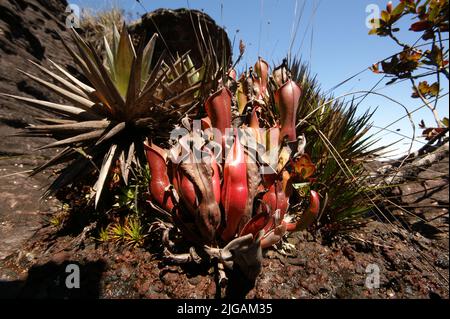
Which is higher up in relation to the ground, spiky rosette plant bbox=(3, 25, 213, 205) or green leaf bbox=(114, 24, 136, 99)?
green leaf bbox=(114, 24, 136, 99)

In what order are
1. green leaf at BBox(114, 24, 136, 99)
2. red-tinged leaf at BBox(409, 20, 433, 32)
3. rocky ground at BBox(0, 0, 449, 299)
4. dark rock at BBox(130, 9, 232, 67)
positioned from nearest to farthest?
rocky ground at BBox(0, 0, 449, 299) < red-tinged leaf at BBox(409, 20, 433, 32) < green leaf at BBox(114, 24, 136, 99) < dark rock at BBox(130, 9, 232, 67)

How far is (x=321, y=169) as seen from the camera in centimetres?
210

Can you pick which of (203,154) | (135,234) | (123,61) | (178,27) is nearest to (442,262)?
(203,154)

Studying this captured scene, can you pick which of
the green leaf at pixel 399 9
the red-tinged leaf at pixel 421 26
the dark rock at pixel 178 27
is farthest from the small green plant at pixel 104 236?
the dark rock at pixel 178 27

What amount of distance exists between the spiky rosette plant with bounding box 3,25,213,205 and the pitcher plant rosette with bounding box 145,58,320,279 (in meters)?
0.40

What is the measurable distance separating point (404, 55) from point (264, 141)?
1401mm

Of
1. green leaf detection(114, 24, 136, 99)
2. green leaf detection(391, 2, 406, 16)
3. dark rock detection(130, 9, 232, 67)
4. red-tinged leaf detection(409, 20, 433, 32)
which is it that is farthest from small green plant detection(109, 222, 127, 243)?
dark rock detection(130, 9, 232, 67)

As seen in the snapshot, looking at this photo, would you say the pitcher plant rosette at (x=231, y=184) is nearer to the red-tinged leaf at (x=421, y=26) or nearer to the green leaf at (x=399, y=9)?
the red-tinged leaf at (x=421, y=26)

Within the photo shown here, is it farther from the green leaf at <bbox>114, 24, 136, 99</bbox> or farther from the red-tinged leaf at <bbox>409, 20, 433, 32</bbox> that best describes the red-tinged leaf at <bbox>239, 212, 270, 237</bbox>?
the red-tinged leaf at <bbox>409, 20, 433, 32</bbox>

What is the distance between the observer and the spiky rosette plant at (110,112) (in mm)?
1927

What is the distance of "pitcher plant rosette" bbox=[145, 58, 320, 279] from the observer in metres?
1.36
